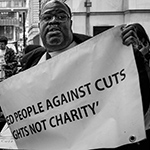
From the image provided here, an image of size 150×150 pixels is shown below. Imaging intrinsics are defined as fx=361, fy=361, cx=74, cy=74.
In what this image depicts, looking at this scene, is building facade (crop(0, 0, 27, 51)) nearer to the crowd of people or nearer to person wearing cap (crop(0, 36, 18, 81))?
person wearing cap (crop(0, 36, 18, 81))

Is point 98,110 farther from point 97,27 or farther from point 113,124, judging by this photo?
point 97,27

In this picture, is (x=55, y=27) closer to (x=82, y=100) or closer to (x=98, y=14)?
(x=82, y=100)

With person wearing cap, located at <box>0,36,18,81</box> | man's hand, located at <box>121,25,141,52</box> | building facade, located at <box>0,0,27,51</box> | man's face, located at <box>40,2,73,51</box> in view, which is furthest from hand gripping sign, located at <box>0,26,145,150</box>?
building facade, located at <box>0,0,27,51</box>

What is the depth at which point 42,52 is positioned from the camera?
2660 millimetres

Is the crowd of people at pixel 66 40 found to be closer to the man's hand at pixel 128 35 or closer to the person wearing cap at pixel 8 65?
the man's hand at pixel 128 35

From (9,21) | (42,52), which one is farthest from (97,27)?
(9,21)

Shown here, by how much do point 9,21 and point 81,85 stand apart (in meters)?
94.5

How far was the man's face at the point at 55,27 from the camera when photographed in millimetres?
2346

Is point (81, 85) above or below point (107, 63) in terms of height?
below

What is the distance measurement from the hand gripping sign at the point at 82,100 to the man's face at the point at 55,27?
0.22 m

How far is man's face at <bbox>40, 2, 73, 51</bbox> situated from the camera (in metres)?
2.35

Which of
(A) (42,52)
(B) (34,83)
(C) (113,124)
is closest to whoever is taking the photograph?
(C) (113,124)

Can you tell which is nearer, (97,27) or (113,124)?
(113,124)

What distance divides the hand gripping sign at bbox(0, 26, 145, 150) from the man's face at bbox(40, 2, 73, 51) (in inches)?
8.5
